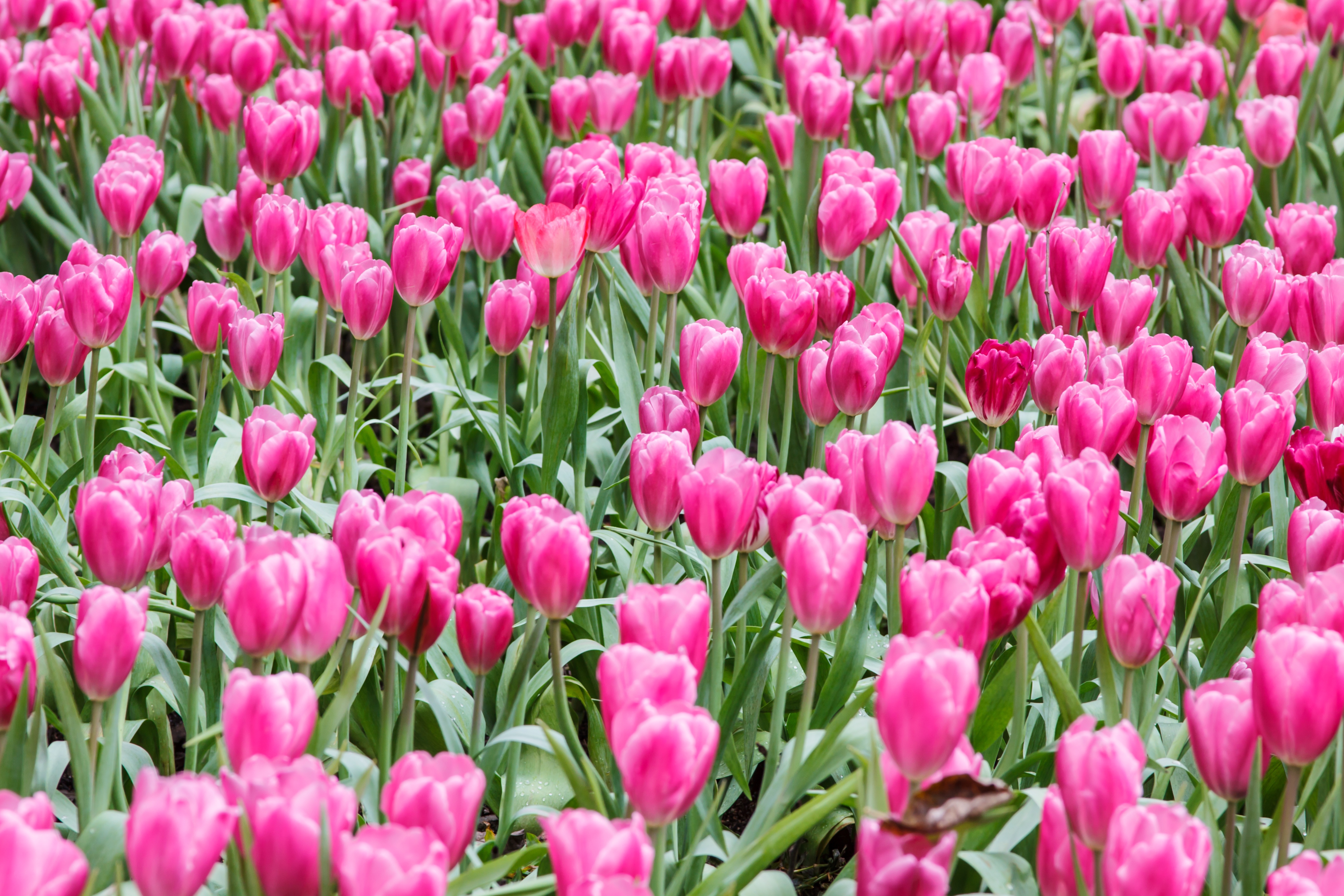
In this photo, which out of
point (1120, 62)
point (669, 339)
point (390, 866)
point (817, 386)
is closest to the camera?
point (390, 866)

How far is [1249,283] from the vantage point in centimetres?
189

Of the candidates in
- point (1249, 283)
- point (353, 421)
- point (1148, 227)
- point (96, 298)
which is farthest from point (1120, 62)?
point (96, 298)

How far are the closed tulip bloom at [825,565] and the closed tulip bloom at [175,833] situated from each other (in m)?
0.48

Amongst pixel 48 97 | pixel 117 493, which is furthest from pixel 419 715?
pixel 48 97

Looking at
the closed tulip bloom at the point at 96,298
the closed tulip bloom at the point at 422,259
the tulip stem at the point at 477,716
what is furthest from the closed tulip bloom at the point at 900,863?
the closed tulip bloom at the point at 96,298

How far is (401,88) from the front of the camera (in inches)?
112

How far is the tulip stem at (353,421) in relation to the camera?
6.01ft

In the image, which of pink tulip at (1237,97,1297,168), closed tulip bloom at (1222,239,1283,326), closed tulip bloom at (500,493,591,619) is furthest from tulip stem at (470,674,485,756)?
Result: pink tulip at (1237,97,1297,168)

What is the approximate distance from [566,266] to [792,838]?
0.88 meters

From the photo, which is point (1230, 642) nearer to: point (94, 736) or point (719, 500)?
point (719, 500)

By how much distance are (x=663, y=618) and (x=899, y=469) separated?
30 cm

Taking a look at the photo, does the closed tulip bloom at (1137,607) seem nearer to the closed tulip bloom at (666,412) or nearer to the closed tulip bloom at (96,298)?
the closed tulip bloom at (666,412)

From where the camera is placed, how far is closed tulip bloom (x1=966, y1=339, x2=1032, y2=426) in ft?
5.48

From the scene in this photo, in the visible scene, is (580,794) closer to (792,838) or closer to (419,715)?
(792,838)
